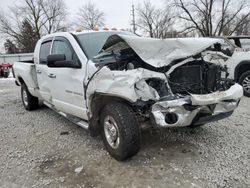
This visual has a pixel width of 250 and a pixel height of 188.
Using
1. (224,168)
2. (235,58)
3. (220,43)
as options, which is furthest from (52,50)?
(235,58)

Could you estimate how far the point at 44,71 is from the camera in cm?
525

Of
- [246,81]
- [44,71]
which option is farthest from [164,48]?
[246,81]

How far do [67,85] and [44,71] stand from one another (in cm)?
115

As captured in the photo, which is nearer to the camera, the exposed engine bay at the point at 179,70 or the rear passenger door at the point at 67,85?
the exposed engine bay at the point at 179,70

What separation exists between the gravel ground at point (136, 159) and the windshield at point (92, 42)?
146 centimetres

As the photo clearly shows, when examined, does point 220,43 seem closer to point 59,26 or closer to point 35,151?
point 35,151

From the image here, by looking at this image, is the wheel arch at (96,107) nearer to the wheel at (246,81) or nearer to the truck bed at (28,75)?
the truck bed at (28,75)

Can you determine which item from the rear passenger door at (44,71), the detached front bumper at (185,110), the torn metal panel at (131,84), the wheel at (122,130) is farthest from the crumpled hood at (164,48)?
the rear passenger door at (44,71)

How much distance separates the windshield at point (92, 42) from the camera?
13.7ft

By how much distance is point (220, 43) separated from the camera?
3697mm

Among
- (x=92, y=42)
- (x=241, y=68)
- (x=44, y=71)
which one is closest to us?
(x=92, y=42)

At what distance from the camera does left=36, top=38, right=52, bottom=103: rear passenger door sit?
5.23 m

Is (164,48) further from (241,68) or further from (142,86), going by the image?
(241,68)

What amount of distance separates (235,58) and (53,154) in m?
5.65
